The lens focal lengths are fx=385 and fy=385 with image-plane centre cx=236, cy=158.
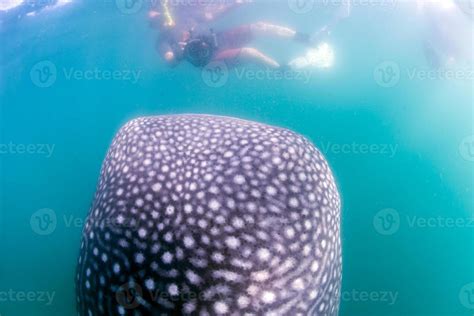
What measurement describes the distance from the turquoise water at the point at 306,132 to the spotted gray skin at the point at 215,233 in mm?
4198

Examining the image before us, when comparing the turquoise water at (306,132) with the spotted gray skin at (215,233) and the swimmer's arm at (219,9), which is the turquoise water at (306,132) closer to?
the swimmer's arm at (219,9)

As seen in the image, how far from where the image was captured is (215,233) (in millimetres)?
2719

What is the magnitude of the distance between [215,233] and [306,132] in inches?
219

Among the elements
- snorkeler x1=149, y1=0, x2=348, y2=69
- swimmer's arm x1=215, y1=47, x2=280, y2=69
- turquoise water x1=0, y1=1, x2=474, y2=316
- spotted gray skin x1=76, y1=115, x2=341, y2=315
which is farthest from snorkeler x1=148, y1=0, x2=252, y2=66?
spotted gray skin x1=76, y1=115, x2=341, y2=315

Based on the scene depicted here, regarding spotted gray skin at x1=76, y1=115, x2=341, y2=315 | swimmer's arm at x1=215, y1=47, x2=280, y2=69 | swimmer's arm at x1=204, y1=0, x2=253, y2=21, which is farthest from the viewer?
swimmer's arm at x1=204, y1=0, x2=253, y2=21

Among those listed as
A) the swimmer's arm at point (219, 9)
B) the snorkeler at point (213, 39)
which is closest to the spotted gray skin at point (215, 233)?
the snorkeler at point (213, 39)

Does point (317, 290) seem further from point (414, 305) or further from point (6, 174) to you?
point (6, 174)

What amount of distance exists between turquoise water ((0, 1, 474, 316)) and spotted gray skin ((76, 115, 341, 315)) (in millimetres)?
4198

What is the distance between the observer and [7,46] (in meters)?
9.35

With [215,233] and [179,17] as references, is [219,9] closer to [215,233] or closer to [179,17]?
[179,17]

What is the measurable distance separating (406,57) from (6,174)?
934 centimetres

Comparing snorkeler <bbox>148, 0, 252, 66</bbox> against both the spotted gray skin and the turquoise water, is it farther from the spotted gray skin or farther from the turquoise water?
the spotted gray skin

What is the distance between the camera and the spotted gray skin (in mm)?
2691

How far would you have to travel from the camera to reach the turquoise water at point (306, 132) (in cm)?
719
